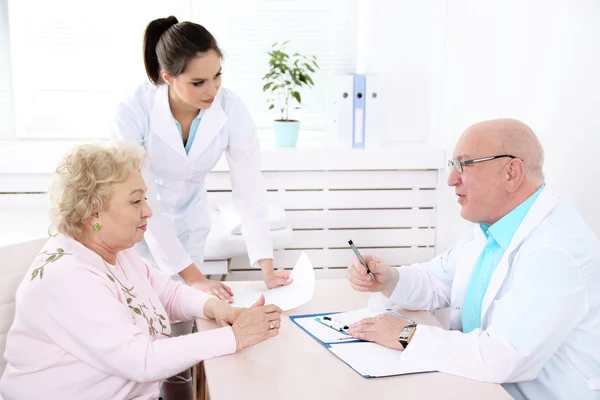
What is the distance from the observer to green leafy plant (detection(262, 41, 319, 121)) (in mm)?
3586

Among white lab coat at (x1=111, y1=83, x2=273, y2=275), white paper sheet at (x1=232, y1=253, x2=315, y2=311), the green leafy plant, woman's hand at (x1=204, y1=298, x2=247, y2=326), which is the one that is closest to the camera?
woman's hand at (x1=204, y1=298, x2=247, y2=326)

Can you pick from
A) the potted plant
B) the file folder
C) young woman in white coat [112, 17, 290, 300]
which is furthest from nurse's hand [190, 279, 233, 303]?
the file folder

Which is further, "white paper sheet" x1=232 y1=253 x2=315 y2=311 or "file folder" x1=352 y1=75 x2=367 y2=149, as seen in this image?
"file folder" x1=352 y1=75 x2=367 y2=149

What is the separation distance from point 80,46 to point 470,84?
2090 millimetres

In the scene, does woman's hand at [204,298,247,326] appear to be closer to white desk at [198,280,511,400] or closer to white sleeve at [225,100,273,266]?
white desk at [198,280,511,400]

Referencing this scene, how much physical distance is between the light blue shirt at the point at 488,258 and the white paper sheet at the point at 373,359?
0.94ft

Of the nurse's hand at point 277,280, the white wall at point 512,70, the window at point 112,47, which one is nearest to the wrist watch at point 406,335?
the nurse's hand at point 277,280

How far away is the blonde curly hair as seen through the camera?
159 centimetres

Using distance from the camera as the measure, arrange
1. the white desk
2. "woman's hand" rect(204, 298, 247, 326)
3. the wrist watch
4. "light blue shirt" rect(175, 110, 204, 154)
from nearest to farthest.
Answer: the white desk, the wrist watch, "woman's hand" rect(204, 298, 247, 326), "light blue shirt" rect(175, 110, 204, 154)

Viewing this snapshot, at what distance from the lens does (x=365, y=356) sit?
5.03ft

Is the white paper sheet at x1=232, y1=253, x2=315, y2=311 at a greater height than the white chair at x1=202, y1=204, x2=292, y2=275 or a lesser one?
greater

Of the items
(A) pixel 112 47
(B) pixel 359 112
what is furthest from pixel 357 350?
(A) pixel 112 47

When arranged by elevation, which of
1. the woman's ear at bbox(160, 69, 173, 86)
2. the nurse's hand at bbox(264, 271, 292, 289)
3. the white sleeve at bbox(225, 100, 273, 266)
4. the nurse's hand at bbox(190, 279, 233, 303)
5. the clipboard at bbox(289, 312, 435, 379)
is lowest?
the clipboard at bbox(289, 312, 435, 379)

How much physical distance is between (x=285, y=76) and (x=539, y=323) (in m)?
2.66
